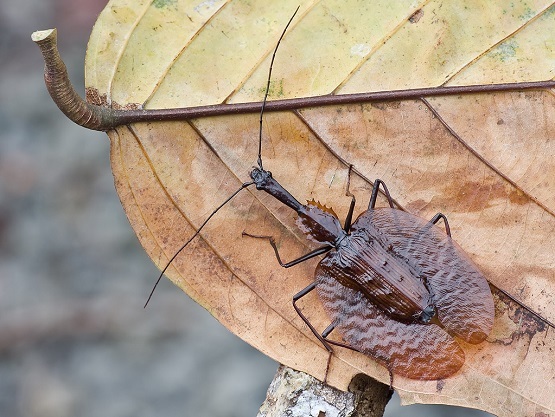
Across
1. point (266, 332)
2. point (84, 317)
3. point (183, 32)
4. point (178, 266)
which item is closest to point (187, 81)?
point (183, 32)

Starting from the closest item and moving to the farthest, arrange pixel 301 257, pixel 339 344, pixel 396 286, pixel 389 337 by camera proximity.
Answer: pixel 339 344, pixel 301 257, pixel 389 337, pixel 396 286

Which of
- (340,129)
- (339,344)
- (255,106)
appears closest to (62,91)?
(255,106)

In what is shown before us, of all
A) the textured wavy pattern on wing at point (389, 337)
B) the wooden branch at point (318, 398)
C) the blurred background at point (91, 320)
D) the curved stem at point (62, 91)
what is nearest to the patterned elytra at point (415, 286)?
the textured wavy pattern on wing at point (389, 337)

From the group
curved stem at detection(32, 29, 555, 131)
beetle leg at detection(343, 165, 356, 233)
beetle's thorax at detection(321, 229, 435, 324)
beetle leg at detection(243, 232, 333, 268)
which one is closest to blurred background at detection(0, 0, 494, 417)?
beetle's thorax at detection(321, 229, 435, 324)

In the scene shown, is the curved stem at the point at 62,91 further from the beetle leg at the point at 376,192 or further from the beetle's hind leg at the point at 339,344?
the beetle's hind leg at the point at 339,344

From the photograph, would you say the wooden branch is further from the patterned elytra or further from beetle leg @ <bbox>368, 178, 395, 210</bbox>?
beetle leg @ <bbox>368, 178, 395, 210</bbox>

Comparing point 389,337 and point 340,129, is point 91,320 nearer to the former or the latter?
point 389,337
